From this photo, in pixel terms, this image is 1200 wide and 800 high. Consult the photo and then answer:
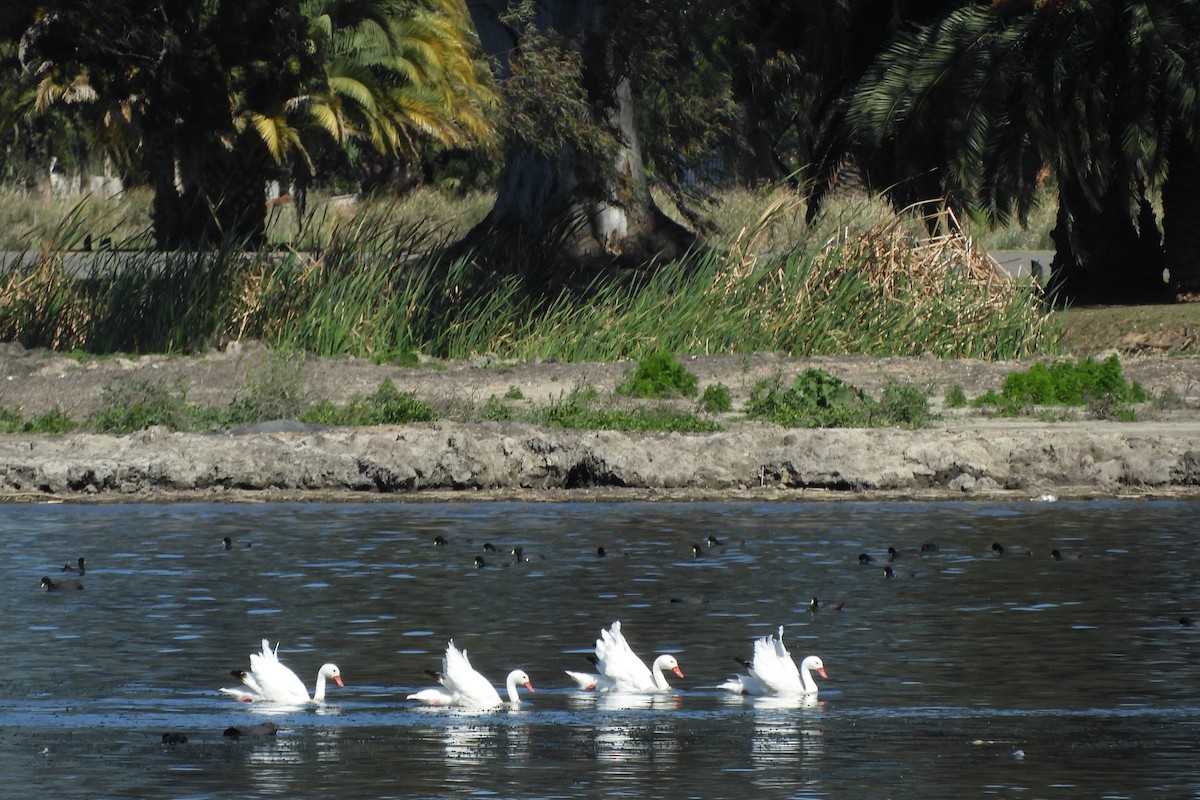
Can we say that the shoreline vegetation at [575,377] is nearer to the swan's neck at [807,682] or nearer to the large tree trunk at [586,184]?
the large tree trunk at [586,184]

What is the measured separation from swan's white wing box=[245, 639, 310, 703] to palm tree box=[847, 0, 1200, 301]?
54.7ft

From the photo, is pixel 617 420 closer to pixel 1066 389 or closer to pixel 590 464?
pixel 590 464

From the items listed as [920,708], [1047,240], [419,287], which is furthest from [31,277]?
[1047,240]

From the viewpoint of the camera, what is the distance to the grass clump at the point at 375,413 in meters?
19.3

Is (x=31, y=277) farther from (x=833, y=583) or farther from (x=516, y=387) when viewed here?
(x=833, y=583)

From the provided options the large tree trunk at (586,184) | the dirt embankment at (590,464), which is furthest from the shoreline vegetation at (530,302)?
the dirt embankment at (590,464)

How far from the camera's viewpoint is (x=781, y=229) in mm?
28203

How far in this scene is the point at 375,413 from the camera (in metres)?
19.4

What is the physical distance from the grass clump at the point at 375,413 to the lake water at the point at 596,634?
93.9 inches

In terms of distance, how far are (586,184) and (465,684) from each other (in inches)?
736

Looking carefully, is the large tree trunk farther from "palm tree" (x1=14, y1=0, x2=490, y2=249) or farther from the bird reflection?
the bird reflection

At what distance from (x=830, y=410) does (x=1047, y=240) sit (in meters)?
30.0

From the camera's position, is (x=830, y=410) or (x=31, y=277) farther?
(x=31, y=277)

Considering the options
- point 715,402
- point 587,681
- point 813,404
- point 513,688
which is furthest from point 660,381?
point 513,688
